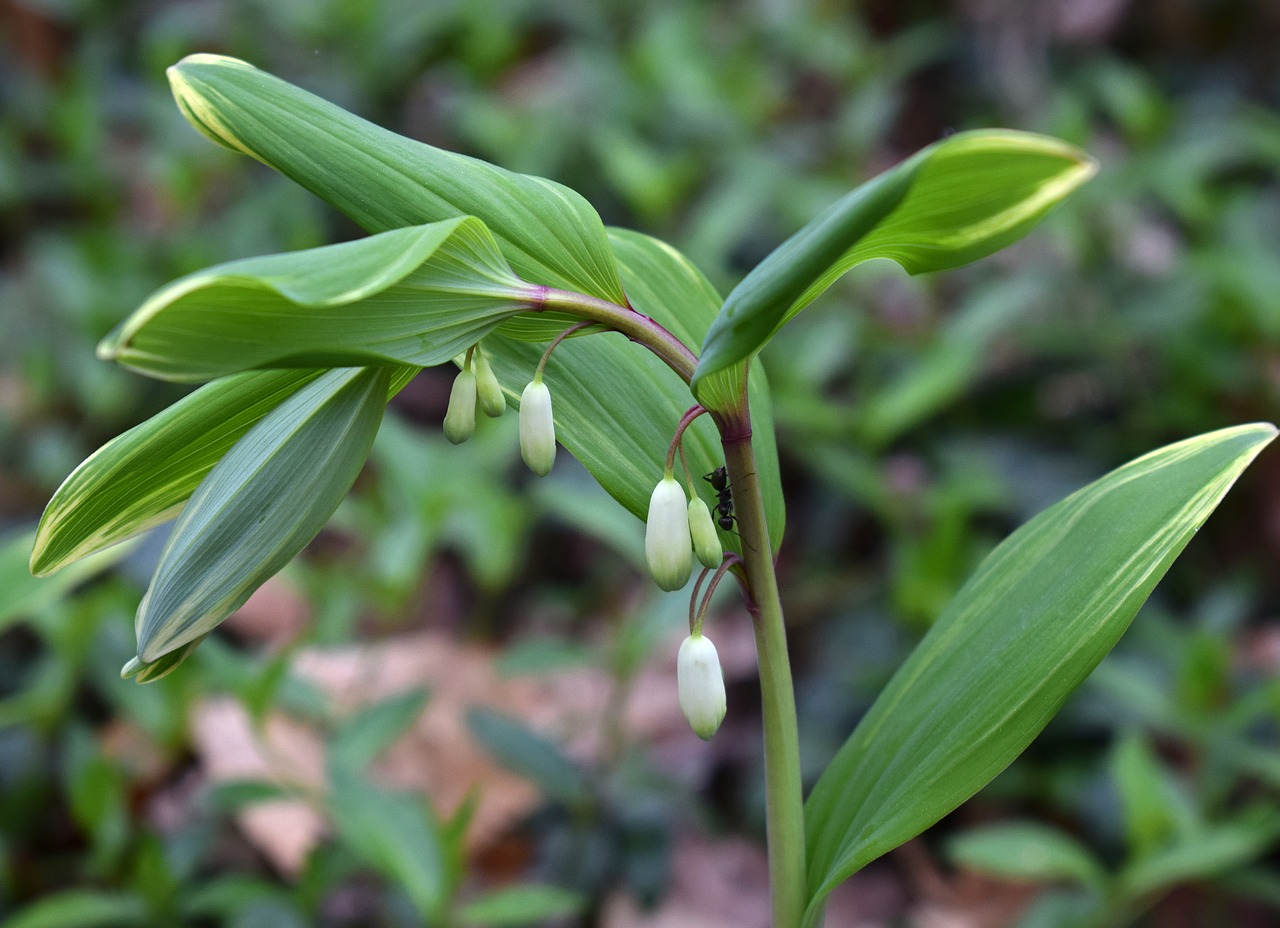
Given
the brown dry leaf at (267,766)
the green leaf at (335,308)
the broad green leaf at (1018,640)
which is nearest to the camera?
the green leaf at (335,308)

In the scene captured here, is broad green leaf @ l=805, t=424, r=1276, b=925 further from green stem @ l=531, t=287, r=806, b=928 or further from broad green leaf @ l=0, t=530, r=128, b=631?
broad green leaf @ l=0, t=530, r=128, b=631

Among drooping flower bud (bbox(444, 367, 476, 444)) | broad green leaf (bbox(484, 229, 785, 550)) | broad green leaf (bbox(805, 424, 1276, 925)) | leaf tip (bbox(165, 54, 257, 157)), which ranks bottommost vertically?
broad green leaf (bbox(805, 424, 1276, 925))

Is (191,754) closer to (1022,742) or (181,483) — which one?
(181,483)

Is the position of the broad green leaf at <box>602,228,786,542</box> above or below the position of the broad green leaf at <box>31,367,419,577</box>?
below

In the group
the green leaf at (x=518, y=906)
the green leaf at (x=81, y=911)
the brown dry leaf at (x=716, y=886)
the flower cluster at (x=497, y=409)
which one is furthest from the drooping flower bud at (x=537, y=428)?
the brown dry leaf at (x=716, y=886)

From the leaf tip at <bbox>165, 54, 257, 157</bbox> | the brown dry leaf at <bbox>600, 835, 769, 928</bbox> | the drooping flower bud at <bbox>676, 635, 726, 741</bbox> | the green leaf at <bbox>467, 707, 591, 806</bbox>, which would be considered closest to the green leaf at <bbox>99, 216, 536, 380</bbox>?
the leaf tip at <bbox>165, 54, 257, 157</bbox>

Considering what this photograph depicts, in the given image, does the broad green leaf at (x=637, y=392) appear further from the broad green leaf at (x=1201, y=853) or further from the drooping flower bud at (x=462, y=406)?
the broad green leaf at (x=1201, y=853)

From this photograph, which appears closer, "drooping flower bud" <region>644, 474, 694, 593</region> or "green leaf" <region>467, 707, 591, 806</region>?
"drooping flower bud" <region>644, 474, 694, 593</region>

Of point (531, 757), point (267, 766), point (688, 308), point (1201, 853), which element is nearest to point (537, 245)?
point (688, 308)
